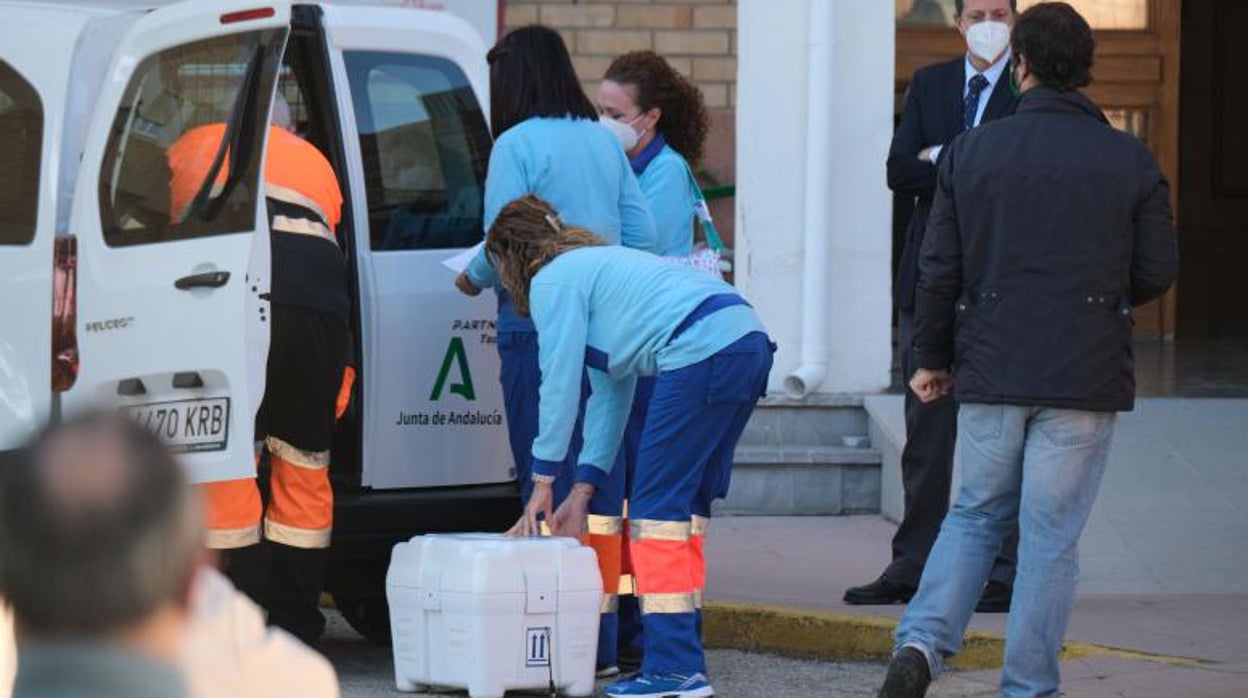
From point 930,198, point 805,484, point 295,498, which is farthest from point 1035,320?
point 805,484

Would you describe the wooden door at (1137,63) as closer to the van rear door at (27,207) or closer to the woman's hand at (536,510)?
the woman's hand at (536,510)

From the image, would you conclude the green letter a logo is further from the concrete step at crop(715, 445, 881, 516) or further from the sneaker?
the concrete step at crop(715, 445, 881, 516)

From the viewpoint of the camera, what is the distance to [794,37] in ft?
33.4

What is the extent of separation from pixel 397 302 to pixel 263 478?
0.64 meters

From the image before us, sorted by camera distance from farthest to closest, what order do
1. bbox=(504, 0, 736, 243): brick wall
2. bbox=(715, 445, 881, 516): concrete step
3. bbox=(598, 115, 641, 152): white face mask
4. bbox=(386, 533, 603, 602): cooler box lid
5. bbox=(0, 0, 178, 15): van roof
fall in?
bbox=(504, 0, 736, 243): brick wall
bbox=(715, 445, 881, 516): concrete step
bbox=(598, 115, 641, 152): white face mask
bbox=(386, 533, 603, 602): cooler box lid
bbox=(0, 0, 178, 15): van roof

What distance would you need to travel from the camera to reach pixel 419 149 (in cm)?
696

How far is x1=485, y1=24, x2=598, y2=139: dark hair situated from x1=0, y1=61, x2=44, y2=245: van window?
1.46m

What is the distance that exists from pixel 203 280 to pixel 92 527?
410 cm

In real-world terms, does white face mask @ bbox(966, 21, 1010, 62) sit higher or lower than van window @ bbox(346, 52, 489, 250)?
higher

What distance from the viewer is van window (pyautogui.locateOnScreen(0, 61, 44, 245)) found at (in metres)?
5.93

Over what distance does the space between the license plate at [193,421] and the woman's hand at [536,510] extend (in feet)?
2.76

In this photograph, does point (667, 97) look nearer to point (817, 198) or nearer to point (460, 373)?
point (460, 373)

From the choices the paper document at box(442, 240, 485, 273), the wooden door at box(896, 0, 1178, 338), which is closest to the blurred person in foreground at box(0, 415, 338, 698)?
the paper document at box(442, 240, 485, 273)

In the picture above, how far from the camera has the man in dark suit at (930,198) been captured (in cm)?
748
